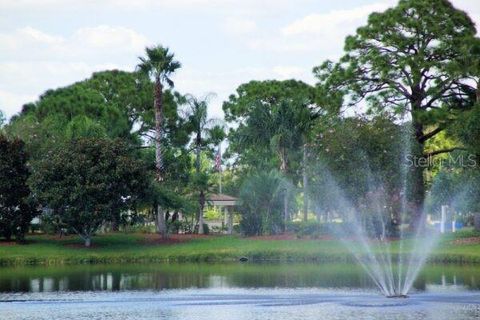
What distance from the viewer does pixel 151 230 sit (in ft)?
295

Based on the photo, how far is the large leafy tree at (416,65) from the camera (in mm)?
76688

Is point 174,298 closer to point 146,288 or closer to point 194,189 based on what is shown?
point 146,288

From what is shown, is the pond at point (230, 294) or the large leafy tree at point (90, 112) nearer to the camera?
the pond at point (230, 294)

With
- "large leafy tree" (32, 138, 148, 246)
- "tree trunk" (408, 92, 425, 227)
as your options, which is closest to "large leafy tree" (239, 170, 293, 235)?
"large leafy tree" (32, 138, 148, 246)

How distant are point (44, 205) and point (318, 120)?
2160 centimetres

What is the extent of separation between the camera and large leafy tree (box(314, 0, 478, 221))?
3019 inches

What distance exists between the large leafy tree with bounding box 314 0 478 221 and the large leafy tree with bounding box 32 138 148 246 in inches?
695

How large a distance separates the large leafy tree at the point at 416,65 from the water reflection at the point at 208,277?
19501 millimetres

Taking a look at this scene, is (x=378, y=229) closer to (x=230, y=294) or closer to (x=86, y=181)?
(x=86, y=181)

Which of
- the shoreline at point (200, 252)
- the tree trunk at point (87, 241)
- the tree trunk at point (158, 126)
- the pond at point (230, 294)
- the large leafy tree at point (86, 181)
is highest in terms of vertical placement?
the tree trunk at point (158, 126)

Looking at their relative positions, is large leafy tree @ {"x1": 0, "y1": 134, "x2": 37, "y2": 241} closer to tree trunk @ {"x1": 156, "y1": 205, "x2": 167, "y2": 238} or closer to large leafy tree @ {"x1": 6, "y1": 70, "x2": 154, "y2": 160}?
large leafy tree @ {"x1": 6, "y1": 70, "x2": 154, "y2": 160}

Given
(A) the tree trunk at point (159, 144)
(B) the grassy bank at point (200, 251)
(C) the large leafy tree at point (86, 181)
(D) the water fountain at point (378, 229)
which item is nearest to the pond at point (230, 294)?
(D) the water fountain at point (378, 229)

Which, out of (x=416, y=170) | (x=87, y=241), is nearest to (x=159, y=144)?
(x=87, y=241)

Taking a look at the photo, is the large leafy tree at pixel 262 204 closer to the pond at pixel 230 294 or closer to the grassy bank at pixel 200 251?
the grassy bank at pixel 200 251
